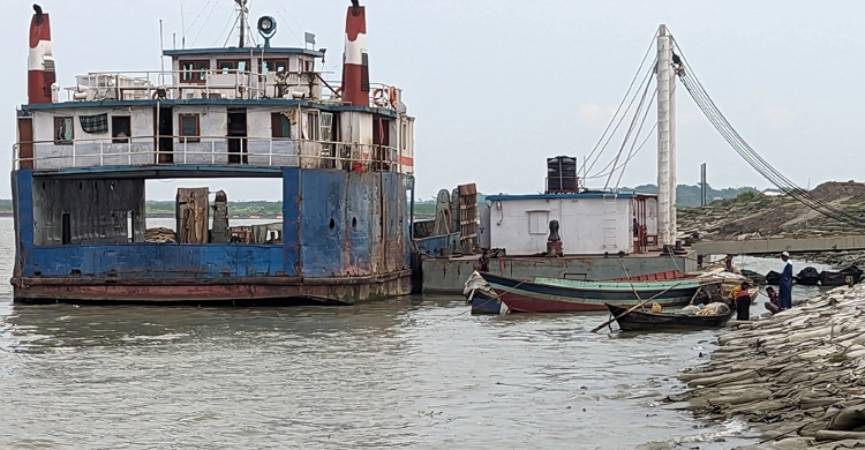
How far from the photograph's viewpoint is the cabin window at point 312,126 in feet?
104

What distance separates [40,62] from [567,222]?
14650 mm

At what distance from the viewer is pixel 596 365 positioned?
21.8 m

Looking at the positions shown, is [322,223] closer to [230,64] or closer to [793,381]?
[230,64]

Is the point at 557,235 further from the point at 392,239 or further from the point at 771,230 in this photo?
the point at 771,230

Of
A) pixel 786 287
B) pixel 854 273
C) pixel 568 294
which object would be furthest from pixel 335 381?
pixel 854 273

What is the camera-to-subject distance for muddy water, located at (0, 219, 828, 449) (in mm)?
16266

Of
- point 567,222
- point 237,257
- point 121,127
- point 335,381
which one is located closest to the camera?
point 335,381

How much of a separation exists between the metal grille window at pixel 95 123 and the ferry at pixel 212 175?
0.10 feet

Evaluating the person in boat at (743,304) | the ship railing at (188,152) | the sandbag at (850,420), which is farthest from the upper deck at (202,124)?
the sandbag at (850,420)

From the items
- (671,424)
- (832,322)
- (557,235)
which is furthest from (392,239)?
(671,424)

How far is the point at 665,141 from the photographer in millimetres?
38625

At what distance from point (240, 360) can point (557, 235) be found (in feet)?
47.2

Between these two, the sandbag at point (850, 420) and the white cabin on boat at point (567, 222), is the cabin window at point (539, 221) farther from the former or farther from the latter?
the sandbag at point (850, 420)

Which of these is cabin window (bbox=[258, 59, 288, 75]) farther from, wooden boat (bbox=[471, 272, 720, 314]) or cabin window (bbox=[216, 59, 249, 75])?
wooden boat (bbox=[471, 272, 720, 314])
